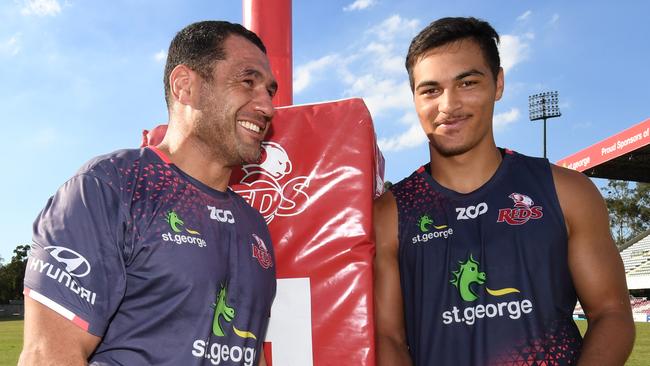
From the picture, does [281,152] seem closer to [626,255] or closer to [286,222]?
[286,222]

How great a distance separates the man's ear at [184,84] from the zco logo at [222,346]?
613mm

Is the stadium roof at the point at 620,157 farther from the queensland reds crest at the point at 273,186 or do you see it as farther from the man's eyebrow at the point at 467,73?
the queensland reds crest at the point at 273,186

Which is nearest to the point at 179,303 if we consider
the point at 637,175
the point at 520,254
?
the point at 520,254

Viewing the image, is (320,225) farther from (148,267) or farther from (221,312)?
(148,267)

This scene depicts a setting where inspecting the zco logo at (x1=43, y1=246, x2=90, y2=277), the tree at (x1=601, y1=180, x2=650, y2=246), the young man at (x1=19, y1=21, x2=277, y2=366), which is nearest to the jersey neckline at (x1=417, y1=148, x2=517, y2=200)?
the young man at (x1=19, y1=21, x2=277, y2=366)

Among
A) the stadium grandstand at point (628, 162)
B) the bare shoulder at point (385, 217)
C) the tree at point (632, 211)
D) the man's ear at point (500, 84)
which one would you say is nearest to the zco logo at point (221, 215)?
the bare shoulder at point (385, 217)

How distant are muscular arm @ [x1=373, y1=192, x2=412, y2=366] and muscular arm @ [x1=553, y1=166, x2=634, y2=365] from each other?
0.55 metres

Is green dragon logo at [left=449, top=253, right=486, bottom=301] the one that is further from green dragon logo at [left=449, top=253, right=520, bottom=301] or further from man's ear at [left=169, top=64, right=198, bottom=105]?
man's ear at [left=169, top=64, right=198, bottom=105]

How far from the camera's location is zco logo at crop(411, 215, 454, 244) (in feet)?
6.70

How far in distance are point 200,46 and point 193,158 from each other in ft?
1.16

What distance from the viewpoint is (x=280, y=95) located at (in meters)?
2.73

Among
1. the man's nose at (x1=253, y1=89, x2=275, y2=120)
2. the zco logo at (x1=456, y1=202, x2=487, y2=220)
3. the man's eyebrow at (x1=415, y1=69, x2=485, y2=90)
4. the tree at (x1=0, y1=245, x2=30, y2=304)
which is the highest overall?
the tree at (x1=0, y1=245, x2=30, y2=304)

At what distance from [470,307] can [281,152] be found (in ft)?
2.78

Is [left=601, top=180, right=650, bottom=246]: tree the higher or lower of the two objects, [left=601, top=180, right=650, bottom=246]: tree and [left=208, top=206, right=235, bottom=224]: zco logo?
the higher
